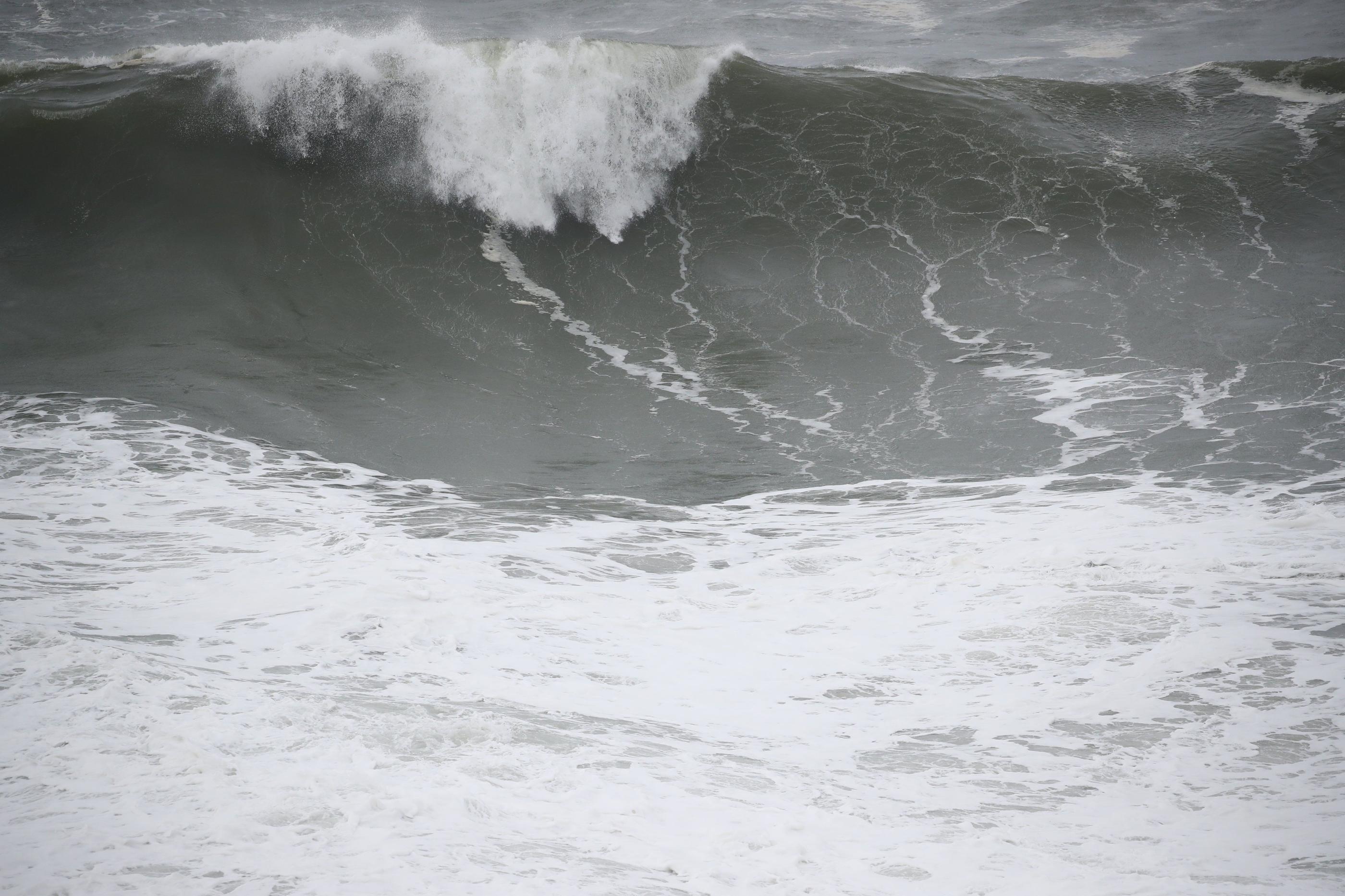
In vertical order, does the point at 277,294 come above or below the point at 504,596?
above

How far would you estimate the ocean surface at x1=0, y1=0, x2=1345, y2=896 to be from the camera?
2.81 metres

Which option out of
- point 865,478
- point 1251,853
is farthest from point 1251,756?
point 865,478

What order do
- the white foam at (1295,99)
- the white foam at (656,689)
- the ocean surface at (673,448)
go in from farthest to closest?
the white foam at (1295,99) < the ocean surface at (673,448) < the white foam at (656,689)

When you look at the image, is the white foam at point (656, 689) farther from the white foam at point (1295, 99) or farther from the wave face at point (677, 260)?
the white foam at point (1295, 99)

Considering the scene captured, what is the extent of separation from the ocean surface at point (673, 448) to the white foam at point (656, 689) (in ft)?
0.07

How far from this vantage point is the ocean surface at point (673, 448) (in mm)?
2809

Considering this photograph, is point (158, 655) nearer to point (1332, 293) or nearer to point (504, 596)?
point (504, 596)

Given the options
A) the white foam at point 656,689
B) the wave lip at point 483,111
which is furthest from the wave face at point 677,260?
the white foam at point 656,689

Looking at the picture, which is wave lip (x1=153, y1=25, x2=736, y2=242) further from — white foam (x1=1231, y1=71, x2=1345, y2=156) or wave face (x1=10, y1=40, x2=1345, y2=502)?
white foam (x1=1231, y1=71, x2=1345, y2=156)

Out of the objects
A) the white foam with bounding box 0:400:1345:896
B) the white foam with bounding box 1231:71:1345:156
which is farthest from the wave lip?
the white foam with bounding box 1231:71:1345:156

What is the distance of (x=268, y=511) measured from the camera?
5297mm

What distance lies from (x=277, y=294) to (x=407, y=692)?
639 centimetres

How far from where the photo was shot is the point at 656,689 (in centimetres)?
378

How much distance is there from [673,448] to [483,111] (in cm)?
522
